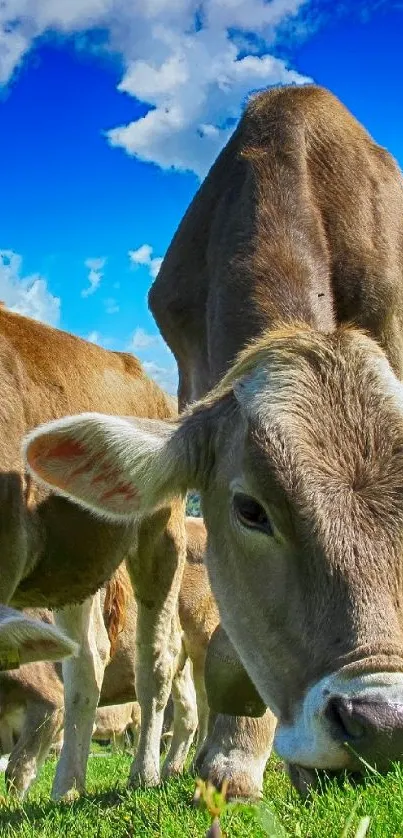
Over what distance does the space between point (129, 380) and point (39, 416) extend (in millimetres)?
1552

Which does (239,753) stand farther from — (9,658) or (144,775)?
(144,775)

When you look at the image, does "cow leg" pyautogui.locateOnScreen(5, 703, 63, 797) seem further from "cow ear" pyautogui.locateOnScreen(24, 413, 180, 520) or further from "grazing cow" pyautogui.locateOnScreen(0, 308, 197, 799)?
"cow ear" pyautogui.locateOnScreen(24, 413, 180, 520)

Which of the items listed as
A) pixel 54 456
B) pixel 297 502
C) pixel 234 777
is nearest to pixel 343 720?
pixel 297 502

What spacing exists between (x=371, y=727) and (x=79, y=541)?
3.73m

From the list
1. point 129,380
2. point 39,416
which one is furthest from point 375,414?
point 129,380

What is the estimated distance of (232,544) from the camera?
461cm

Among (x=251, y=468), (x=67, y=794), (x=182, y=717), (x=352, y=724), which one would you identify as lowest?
(x=67, y=794)

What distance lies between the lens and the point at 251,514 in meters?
4.40

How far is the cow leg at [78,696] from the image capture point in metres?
7.27

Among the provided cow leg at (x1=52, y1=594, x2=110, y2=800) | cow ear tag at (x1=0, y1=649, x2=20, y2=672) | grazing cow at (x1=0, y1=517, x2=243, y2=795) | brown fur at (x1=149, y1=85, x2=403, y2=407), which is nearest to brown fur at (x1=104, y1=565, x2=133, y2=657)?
grazing cow at (x1=0, y1=517, x2=243, y2=795)

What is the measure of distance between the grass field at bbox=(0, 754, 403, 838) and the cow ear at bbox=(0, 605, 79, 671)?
77 cm

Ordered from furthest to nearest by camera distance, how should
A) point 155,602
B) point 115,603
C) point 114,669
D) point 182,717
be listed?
1. point 114,669
2. point 182,717
3. point 115,603
4. point 155,602

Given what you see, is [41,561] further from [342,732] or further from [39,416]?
[342,732]

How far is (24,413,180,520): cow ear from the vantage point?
4773 mm
